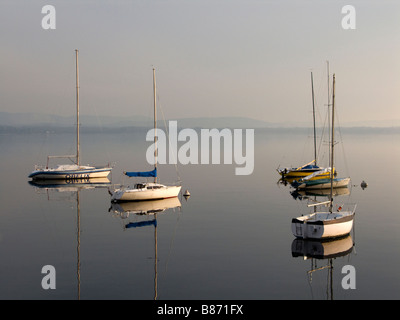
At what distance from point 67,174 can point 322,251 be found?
50.4 m

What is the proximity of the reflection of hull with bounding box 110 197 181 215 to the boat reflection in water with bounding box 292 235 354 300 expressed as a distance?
57.1ft

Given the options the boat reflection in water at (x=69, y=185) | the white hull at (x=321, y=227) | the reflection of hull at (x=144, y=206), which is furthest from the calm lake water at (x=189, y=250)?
the boat reflection in water at (x=69, y=185)

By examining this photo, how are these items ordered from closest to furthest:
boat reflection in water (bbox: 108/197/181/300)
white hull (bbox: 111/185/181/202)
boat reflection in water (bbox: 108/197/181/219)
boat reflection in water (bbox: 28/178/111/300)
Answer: boat reflection in water (bbox: 108/197/181/300)
boat reflection in water (bbox: 108/197/181/219)
white hull (bbox: 111/185/181/202)
boat reflection in water (bbox: 28/178/111/300)

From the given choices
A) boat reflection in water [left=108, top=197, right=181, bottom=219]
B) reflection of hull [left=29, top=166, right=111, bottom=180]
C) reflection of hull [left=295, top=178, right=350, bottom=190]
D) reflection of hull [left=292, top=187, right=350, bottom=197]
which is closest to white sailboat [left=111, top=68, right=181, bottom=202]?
boat reflection in water [left=108, top=197, right=181, bottom=219]

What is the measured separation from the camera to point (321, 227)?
3400 cm

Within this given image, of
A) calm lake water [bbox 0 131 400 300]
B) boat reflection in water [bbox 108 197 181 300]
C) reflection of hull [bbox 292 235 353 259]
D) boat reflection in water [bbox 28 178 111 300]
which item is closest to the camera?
calm lake water [bbox 0 131 400 300]

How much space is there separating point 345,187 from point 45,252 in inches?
1812

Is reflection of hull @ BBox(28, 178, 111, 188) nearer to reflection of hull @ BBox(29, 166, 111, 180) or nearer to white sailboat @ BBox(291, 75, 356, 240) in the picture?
reflection of hull @ BBox(29, 166, 111, 180)

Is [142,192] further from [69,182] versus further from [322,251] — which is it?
[69,182]

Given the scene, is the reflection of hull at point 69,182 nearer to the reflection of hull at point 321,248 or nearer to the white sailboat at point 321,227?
the white sailboat at point 321,227

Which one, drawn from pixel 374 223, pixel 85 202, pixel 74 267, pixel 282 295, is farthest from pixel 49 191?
pixel 282 295

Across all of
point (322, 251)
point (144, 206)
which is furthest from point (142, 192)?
point (322, 251)

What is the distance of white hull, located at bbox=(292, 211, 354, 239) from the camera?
3412cm
